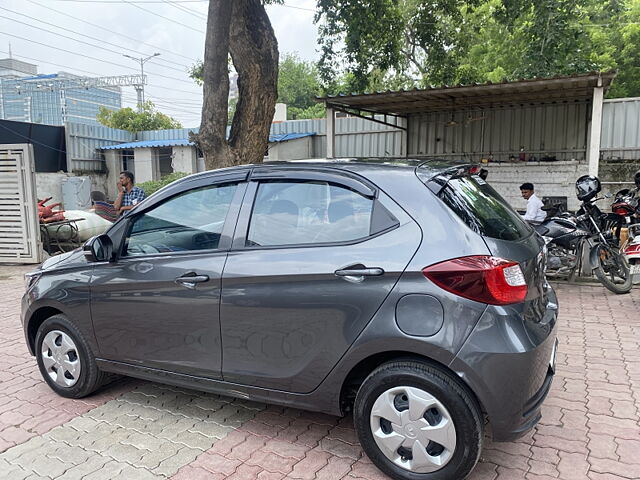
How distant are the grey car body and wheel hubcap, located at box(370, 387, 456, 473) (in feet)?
0.62

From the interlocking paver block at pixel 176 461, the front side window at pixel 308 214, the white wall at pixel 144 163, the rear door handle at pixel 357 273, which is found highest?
the white wall at pixel 144 163

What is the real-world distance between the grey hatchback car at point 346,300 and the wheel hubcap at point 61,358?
0.18m

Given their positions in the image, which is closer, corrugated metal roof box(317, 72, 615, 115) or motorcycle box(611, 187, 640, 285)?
motorcycle box(611, 187, 640, 285)

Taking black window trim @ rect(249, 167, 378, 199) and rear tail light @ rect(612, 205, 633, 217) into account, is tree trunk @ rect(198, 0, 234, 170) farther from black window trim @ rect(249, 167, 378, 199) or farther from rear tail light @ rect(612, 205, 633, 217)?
rear tail light @ rect(612, 205, 633, 217)

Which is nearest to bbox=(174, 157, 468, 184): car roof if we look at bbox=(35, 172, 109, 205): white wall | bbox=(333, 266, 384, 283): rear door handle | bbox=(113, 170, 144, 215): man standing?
bbox=(333, 266, 384, 283): rear door handle

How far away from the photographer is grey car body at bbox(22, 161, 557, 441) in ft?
7.79

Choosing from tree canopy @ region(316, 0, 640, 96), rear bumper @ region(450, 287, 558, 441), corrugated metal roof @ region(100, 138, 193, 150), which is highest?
tree canopy @ region(316, 0, 640, 96)

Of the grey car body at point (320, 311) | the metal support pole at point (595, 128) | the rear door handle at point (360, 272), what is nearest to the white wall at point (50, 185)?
the grey car body at point (320, 311)

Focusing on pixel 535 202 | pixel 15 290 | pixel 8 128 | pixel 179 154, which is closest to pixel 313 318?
pixel 535 202

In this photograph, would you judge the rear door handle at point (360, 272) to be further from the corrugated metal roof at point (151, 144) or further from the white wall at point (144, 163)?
the white wall at point (144, 163)

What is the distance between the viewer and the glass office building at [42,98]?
113ft

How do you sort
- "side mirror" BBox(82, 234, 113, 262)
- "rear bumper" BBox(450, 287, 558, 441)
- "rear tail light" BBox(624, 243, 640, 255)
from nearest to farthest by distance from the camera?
"rear bumper" BBox(450, 287, 558, 441) → "side mirror" BBox(82, 234, 113, 262) → "rear tail light" BBox(624, 243, 640, 255)

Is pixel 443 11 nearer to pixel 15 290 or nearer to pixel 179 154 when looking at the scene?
pixel 15 290

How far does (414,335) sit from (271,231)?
104 cm
